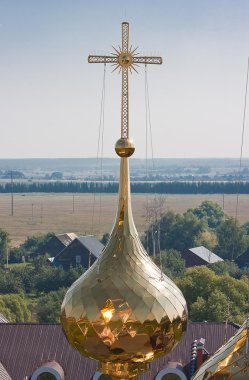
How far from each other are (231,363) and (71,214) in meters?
145

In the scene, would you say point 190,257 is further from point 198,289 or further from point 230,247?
point 198,289

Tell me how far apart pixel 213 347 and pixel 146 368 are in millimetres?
12186

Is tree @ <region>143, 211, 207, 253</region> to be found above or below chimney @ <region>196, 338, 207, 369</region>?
below

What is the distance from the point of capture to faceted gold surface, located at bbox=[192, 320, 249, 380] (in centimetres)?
987

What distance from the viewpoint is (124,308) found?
12570 millimetres

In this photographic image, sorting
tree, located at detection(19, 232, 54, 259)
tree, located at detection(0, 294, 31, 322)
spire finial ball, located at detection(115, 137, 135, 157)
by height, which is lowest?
tree, located at detection(19, 232, 54, 259)

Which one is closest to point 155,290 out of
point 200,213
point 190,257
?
point 190,257

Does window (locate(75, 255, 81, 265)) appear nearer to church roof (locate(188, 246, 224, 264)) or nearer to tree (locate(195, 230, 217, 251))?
church roof (locate(188, 246, 224, 264))

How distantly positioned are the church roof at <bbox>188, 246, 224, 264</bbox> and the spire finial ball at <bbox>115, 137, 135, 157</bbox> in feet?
177

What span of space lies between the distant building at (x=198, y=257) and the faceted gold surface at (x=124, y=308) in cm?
5306

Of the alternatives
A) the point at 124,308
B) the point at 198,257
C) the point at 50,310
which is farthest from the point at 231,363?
the point at 198,257

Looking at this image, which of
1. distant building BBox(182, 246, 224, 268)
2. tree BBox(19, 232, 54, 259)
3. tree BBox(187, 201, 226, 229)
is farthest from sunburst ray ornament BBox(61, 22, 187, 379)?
tree BBox(187, 201, 226, 229)

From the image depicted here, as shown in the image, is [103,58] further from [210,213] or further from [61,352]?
[210,213]

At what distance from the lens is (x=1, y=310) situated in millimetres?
40656
